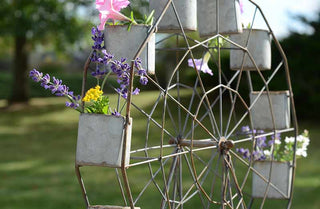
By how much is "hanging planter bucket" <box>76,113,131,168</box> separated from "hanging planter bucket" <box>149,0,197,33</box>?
53 cm

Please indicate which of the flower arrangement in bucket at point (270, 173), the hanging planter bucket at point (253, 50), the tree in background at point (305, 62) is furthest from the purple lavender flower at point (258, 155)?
the tree in background at point (305, 62)

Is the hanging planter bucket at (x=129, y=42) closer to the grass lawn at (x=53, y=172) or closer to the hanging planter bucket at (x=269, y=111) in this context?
the hanging planter bucket at (x=269, y=111)

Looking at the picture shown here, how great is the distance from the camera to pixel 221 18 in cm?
234

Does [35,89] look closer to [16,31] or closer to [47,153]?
[16,31]

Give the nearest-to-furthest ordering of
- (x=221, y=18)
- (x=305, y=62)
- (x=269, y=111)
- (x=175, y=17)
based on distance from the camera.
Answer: (x=175, y=17), (x=221, y=18), (x=269, y=111), (x=305, y=62)

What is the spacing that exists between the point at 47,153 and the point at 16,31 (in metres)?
4.16

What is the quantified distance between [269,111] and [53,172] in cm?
405

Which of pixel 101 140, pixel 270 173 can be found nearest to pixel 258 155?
pixel 270 173

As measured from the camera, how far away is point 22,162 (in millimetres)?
6867

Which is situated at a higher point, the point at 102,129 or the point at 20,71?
the point at 20,71

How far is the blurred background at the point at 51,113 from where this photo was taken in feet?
17.7

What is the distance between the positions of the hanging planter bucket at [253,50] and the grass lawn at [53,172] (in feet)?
7.94

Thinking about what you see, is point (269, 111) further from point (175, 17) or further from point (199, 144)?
point (175, 17)

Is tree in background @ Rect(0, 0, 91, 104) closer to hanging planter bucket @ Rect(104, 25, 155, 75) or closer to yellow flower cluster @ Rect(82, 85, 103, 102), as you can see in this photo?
hanging planter bucket @ Rect(104, 25, 155, 75)
